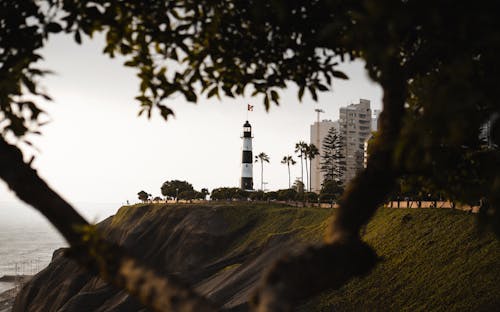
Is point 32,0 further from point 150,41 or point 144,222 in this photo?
point 144,222

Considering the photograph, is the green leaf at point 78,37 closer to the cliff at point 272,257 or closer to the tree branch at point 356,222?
the cliff at point 272,257

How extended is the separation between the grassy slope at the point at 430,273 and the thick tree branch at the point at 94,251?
2176 centimetres

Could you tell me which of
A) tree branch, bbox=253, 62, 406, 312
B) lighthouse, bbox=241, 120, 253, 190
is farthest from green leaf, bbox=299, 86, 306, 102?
lighthouse, bbox=241, 120, 253, 190

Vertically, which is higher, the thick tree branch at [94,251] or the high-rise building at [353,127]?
the high-rise building at [353,127]

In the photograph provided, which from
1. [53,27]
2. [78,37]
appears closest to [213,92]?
[78,37]

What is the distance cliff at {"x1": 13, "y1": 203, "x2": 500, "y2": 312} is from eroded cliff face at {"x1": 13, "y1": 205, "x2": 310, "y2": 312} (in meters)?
0.13

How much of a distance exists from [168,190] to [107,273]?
317 feet

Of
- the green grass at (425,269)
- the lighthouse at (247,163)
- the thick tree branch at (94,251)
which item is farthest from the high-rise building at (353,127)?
the thick tree branch at (94,251)

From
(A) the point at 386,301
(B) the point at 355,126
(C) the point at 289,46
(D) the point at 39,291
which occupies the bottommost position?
(D) the point at 39,291

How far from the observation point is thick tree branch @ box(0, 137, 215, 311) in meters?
3.79

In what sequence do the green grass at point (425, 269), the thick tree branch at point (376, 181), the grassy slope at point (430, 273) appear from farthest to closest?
the green grass at point (425, 269) < the grassy slope at point (430, 273) < the thick tree branch at point (376, 181)

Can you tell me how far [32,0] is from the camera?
5.15m

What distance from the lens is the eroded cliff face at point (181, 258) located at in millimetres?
40719

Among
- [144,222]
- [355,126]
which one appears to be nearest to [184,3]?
→ [144,222]
